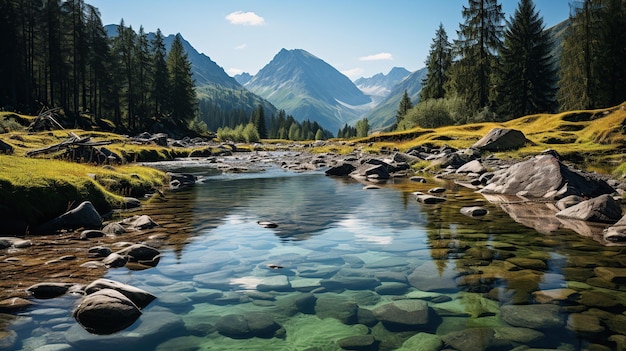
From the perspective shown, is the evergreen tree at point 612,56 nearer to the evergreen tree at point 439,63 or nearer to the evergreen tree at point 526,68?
the evergreen tree at point 526,68

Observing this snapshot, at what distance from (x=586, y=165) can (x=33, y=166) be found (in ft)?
91.5

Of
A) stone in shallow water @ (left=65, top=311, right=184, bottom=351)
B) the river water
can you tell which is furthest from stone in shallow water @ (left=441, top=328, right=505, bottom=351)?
stone in shallow water @ (left=65, top=311, right=184, bottom=351)

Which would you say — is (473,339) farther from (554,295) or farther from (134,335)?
(134,335)

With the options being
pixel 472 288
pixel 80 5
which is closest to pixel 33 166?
pixel 472 288

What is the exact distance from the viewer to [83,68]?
67062 mm

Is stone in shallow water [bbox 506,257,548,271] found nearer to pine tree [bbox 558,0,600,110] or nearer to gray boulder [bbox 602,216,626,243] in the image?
gray boulder [bbox 602,216,626,243]

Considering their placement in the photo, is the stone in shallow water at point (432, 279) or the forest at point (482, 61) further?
the forest at point (482, 61)

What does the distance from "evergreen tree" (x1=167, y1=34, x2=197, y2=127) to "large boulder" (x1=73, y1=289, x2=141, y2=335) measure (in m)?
88.1

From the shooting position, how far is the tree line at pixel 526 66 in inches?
2178

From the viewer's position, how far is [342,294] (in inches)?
252

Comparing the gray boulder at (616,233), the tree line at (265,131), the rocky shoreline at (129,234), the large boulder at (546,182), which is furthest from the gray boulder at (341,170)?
the tree line at (265,131)

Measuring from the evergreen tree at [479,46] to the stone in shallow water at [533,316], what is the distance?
5843 centimetres

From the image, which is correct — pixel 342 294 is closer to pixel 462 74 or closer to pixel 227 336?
pixel 227 336

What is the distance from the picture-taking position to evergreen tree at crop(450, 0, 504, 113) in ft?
191
